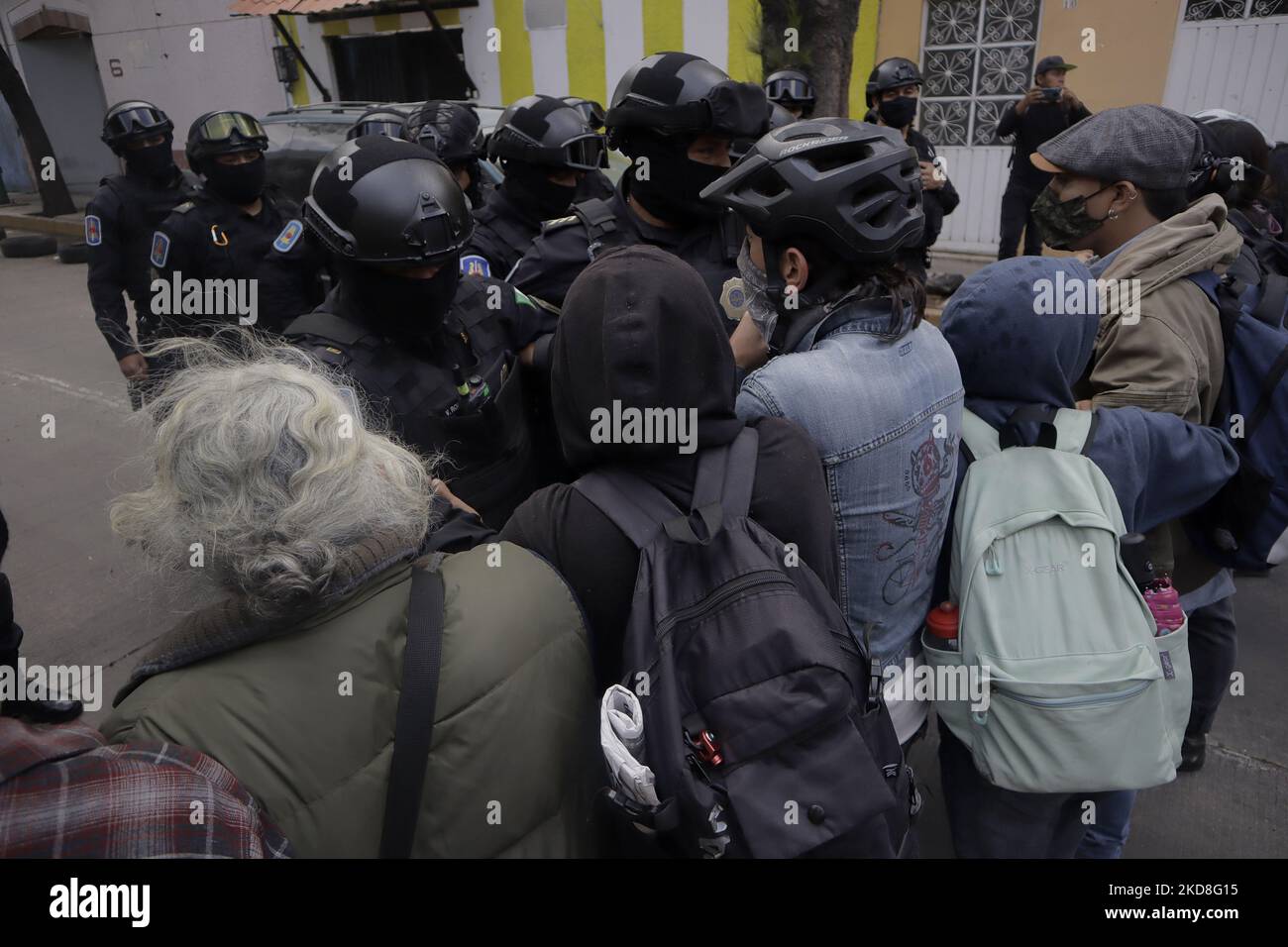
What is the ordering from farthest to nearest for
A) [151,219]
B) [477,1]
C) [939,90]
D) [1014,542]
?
[477,1]
[939,90]
[151,219]
[1014,542]

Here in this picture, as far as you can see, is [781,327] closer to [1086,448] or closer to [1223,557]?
[1086,448]

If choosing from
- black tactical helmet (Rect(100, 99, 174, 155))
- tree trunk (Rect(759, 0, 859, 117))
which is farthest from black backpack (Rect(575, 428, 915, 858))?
tree trunk (Rect(759, 0, 859, 117))

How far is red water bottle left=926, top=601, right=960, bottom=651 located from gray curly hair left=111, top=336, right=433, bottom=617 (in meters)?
1.11

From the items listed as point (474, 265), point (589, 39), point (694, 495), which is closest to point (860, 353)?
point (694, 495)

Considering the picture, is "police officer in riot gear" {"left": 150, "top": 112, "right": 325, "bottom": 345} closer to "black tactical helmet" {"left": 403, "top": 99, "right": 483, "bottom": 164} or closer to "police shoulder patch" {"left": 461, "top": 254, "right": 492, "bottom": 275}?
"black tactical helmet" {"left": 403, "top": 99, "right": 483, "bottom": 164}

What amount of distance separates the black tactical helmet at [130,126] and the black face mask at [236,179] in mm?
724

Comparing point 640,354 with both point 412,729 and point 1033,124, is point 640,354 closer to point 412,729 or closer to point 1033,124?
point 412,729

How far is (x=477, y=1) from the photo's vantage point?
12023mm

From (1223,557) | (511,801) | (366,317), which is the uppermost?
(366,317)

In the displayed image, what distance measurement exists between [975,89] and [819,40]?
3275 millimetres

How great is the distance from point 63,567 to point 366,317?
345cm

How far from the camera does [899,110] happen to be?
237 inches

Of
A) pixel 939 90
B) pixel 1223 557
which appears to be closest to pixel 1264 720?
pixel 1223 557

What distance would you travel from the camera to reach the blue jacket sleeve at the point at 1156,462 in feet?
5.98
